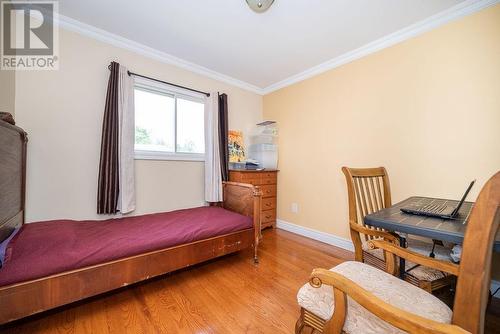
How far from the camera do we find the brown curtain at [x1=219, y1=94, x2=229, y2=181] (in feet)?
8.96

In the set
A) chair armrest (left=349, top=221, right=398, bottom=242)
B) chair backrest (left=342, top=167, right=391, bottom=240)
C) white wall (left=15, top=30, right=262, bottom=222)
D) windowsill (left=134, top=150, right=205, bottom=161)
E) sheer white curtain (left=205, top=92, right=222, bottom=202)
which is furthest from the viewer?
sheer white curtain (left=205, top=92, right=222, bottom=202)

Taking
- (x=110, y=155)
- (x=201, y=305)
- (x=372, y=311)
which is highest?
(x=110, y=155)

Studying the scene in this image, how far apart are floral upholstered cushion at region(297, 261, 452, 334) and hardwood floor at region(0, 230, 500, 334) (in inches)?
21.7

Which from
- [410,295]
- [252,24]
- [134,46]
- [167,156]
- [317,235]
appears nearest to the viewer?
[410,295]

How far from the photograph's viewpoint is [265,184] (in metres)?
2.99

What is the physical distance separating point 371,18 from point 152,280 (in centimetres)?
304

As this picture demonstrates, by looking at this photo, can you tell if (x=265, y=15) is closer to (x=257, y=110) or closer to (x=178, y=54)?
(x=178, y=54)

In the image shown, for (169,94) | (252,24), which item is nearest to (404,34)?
(252,24)

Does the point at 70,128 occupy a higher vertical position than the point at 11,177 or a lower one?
higher

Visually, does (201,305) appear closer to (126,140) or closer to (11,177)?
(11,177)

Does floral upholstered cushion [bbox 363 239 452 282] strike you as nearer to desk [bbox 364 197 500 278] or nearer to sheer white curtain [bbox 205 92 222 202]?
desk [bbox 364 197 500 278]

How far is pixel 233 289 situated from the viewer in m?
1.57

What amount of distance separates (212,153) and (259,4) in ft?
5.44

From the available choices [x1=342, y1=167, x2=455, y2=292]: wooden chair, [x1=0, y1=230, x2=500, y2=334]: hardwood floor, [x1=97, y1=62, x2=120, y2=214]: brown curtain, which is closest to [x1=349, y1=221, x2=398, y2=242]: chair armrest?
[x1=342, y1=167, x2=455, y2=292]: wooden chair
